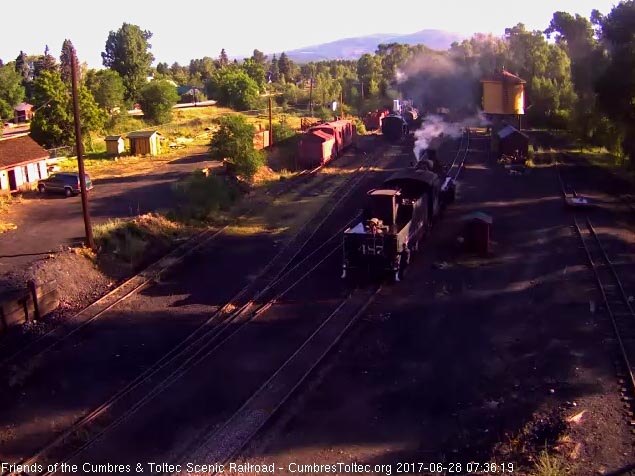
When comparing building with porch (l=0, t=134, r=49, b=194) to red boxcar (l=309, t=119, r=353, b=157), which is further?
red boxcar (l=309, t=119, r=353, b=157)

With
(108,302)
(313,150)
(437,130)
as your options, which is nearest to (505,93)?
(437,130)

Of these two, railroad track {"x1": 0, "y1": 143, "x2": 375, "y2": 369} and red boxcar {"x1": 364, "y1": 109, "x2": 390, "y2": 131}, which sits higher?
red boxcar {"x1": 364, "y1": 109, "x2": 390, "y2": 131}

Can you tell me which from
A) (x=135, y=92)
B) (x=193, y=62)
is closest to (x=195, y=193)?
(x=135, y=92)

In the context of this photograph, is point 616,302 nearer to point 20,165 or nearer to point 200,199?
point 200,199

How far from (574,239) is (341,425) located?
53.2 feet

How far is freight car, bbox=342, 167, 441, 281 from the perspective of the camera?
1898 centimetres

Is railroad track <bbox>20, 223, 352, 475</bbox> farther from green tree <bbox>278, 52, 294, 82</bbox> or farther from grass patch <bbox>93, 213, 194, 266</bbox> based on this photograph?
green tree <bbox>278, 52, 294, 82</bbox>

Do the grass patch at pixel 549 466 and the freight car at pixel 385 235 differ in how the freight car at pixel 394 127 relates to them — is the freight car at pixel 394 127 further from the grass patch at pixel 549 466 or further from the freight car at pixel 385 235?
the grass patch at pixel 549 466

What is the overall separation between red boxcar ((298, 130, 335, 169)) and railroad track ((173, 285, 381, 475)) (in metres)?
25.9

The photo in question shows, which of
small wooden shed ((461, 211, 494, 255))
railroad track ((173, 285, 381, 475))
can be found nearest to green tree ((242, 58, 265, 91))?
small wooden shed ((461, 211, 494, 255))

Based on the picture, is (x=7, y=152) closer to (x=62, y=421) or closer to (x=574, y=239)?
(x=62, y=421)

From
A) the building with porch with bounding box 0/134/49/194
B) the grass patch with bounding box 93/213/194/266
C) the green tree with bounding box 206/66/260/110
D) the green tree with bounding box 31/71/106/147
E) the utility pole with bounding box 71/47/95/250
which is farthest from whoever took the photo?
the green tree with bounding box 206/66/260/110

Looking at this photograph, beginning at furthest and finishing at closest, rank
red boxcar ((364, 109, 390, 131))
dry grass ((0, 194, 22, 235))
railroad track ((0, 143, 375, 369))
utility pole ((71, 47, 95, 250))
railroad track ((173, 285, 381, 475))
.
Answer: red boxcar ((364, 109, 390, 131)), dry grass ((0, 194, 22, 235)), utility pole ((71, 47, 95, 250)), railroad track ((0, 143, 375, 369)), railroad track ((173, 285, 381, 475))

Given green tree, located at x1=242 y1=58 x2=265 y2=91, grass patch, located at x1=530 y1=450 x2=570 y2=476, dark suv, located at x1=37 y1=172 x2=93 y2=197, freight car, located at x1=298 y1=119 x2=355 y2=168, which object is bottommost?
grass patch, located at x1=530 y1=450 x2=570 y2=476
